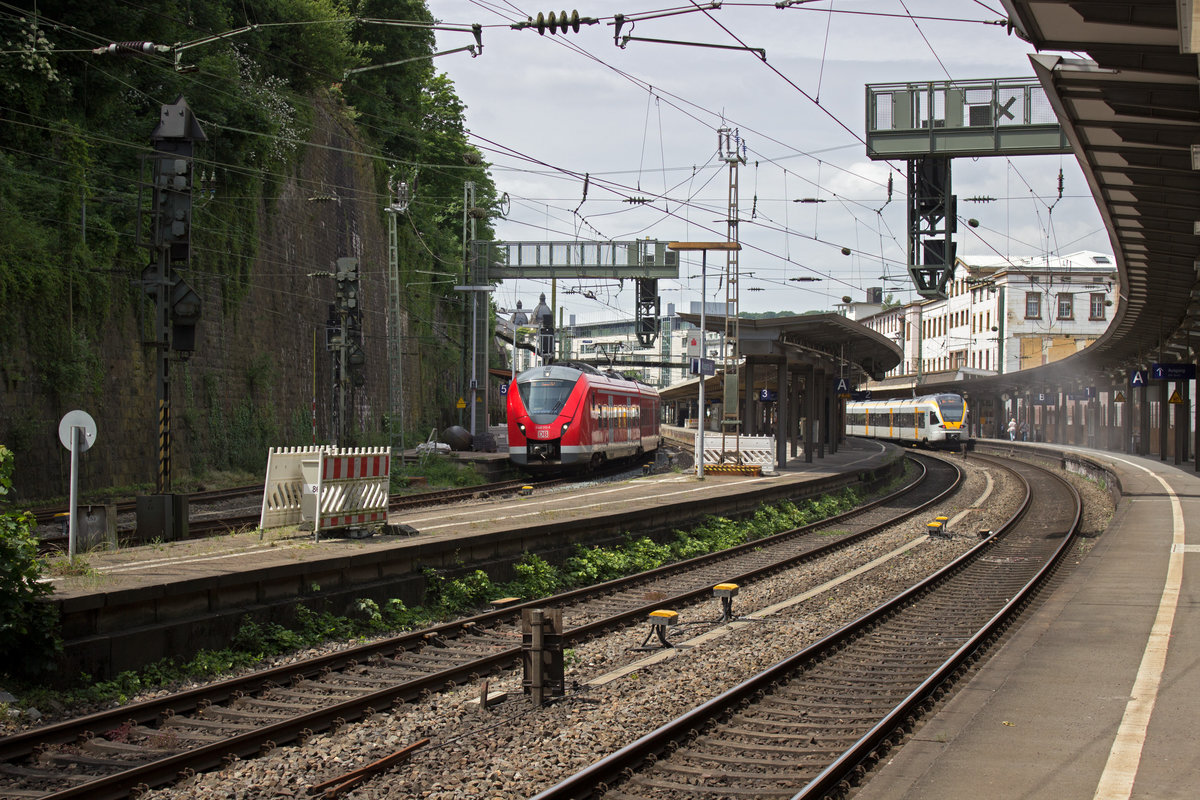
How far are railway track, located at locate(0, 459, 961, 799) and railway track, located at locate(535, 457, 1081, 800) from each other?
2340 millimetres

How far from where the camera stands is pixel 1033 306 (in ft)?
251

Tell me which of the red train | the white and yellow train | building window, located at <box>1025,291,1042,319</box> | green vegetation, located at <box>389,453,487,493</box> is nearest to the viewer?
green vegetation, located at <box>389,453,487,493</box>

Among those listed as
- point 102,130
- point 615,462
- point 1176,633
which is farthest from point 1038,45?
point 615,462

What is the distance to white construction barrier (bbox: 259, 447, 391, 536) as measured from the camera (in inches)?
529

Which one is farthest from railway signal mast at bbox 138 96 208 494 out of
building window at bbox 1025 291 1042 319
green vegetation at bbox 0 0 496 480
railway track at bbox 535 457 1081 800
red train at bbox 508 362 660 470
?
building window at bbox 1025 291 1042 319

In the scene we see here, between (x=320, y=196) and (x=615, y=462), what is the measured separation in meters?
14.4

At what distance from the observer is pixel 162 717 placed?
8023 millimetres

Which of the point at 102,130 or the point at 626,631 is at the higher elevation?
the point at 102,130

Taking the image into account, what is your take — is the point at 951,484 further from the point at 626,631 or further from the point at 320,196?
the point at 626,631

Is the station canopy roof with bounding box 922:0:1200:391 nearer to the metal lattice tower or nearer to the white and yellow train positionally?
the metal lattice tower

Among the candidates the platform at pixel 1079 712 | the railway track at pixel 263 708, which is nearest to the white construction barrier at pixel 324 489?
the railway track at pixel 263 708

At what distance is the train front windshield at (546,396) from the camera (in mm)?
31750

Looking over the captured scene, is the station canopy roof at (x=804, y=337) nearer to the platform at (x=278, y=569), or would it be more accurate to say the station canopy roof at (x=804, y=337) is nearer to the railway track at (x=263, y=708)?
the platform at (x=278, y=569)

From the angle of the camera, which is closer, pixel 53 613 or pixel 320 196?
pixel 53 613
